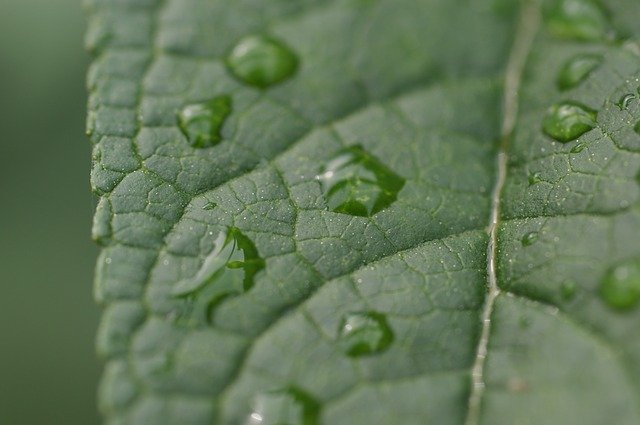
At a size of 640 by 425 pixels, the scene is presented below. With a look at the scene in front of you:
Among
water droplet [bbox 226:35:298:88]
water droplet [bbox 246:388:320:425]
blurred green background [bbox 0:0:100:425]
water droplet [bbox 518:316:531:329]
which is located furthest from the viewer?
blurred green background [bbox 0:0:100:425]

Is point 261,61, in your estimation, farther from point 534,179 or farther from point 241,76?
point 534,179

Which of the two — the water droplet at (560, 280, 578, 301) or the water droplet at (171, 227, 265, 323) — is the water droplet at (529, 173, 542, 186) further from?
the water droplet at (171, 227, 265, 323)

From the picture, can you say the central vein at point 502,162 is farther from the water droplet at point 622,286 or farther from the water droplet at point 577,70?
the water droplet at point 622,286

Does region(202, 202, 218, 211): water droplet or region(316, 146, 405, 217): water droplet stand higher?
region(202, 202, 218, 211): water droplet

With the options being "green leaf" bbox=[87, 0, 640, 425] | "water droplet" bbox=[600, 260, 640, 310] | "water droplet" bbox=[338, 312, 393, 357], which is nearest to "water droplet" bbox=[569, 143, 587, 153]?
"green leaf" bbox=[87, 0, 640, 425]

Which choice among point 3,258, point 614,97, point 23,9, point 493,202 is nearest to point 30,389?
point 3,258

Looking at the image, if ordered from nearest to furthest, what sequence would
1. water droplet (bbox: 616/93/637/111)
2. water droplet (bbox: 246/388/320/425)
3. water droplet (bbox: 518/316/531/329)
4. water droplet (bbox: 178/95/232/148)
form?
water droplet (bbox: 246/388/320/425) < water droplet (bbox: 518/316/531/329) < water droplet (bbox: 616/93/637/111) < water droplet (bbox: 178/95/232/148)

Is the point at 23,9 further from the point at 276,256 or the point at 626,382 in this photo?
the point at 626,382
